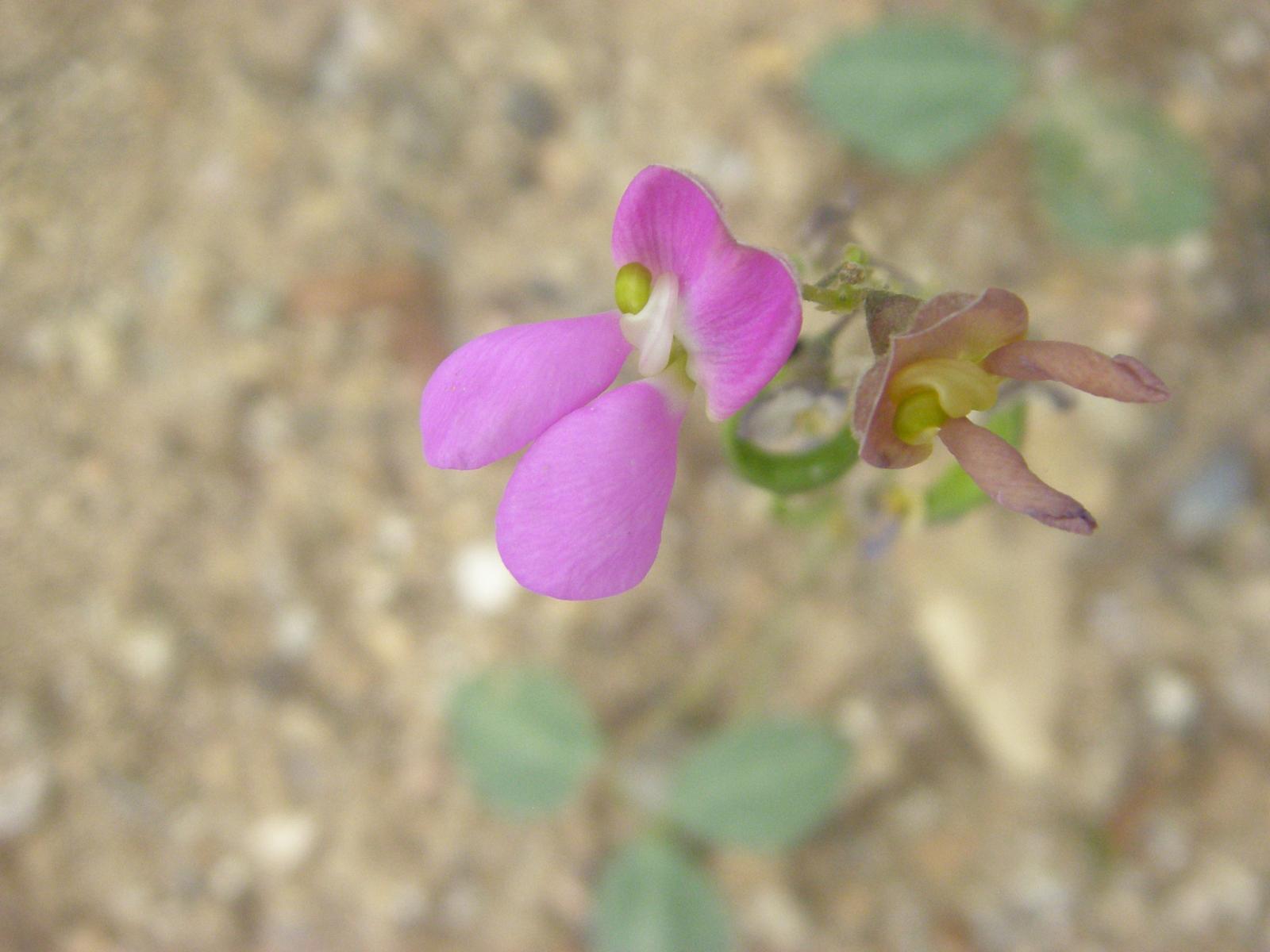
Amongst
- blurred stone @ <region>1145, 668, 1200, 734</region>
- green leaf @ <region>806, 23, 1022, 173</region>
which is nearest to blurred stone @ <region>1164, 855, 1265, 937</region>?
blurred stone @ <region>1145, 668, 1200, 734</region>

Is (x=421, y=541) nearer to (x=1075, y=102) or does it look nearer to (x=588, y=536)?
(x=588, y=536)

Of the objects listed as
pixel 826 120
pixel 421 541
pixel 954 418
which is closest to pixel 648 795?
pixel 421 541

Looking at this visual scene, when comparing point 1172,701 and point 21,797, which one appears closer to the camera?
point 21,797

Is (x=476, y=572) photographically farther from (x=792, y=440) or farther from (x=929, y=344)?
(x=929, y=344)

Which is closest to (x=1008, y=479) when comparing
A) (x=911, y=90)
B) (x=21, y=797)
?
(x=911, y=90)

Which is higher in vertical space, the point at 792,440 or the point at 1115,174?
the point at 792,440

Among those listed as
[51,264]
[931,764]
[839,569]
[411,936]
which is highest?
[51,264]

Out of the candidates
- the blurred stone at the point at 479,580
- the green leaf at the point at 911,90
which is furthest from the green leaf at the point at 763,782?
the green leaf at the point at 911,90

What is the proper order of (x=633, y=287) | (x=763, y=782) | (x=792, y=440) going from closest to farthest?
(x=633, y=287) < (x=792, y=440) < (x=763, y=782)
